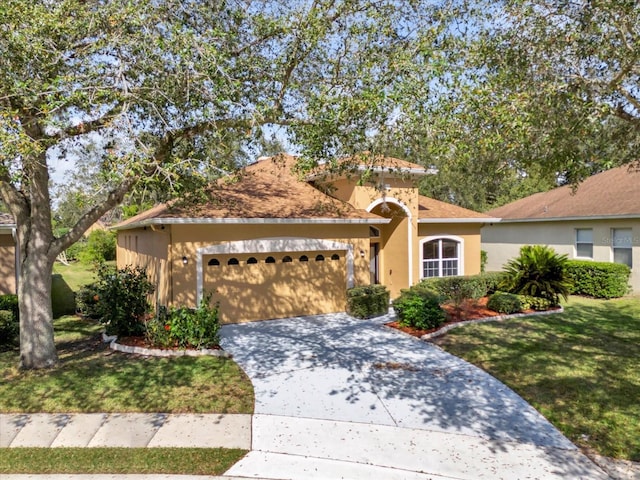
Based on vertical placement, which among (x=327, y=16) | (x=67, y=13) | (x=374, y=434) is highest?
(x=327, y=16)

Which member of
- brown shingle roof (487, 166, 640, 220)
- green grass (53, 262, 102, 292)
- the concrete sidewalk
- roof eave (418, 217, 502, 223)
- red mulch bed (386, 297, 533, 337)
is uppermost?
brown shingle roof (487, 166, 640, 220)

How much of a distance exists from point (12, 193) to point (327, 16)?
7181mm

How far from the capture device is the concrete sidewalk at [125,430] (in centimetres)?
582

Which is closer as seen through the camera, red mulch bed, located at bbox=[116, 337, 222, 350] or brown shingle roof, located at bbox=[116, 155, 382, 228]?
red mulch bed, located at bbox=[116, 337, 222, 350]

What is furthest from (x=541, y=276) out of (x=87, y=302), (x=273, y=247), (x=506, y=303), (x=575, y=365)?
(x=87, y=302)

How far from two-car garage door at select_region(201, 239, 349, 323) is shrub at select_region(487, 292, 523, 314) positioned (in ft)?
15.3

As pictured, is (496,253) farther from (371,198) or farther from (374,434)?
(374,434)

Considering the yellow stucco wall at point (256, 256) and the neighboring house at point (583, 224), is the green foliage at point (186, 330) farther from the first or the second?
the neighboring house at point (583, 224)

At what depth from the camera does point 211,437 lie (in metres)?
5.96

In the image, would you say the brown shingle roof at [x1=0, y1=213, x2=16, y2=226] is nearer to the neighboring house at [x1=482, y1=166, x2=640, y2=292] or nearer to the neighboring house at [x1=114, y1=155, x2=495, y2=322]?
the neighboring house at [x1=114, y1=155, x2=495, y2=322]

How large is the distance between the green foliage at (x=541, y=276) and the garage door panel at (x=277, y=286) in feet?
19.3

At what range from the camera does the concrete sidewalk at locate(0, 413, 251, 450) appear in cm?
582

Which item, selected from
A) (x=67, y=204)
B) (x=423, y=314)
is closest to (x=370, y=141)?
(x=423, y=314)

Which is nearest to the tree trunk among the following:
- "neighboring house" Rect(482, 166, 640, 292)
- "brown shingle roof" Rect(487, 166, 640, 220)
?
"brown shingle roof" Rect(487, 166, 640, 220)
